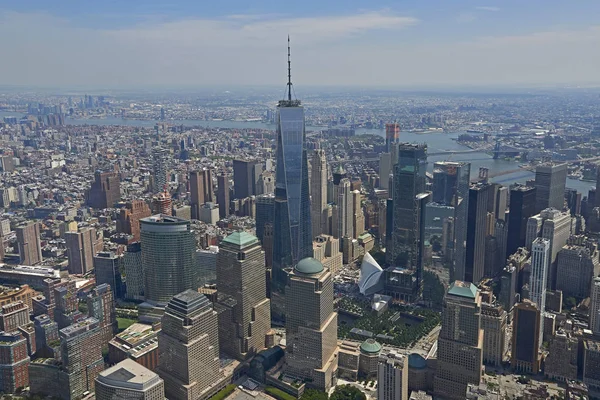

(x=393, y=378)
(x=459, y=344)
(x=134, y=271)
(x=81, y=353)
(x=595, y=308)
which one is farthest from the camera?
(x=134, y=271)

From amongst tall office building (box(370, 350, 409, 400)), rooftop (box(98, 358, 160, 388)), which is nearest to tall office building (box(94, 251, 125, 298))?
rooftop (box(98, 358, 160, 388))

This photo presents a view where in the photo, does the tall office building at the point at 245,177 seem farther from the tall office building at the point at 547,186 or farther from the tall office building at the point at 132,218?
the tall office building at the point at 547,186

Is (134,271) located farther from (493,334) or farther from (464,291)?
(493,334)

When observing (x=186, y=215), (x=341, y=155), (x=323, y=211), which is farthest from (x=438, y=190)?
(x=341, y=155)

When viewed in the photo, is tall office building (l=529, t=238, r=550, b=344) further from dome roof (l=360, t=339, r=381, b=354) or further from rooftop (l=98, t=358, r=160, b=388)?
rooftop (l=98, t=358, r=160, b=388)

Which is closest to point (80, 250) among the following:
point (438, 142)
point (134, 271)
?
point (134, 271)
